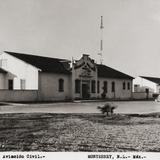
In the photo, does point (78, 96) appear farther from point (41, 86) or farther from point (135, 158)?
point (135, 158)

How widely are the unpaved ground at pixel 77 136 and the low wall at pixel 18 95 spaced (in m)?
13.0

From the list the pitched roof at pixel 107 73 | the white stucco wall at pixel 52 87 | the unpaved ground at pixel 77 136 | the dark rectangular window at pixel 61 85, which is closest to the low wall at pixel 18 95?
the white stucco wall at pixel 52 87

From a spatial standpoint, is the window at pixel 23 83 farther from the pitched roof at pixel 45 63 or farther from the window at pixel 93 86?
the window at pixel 93 86

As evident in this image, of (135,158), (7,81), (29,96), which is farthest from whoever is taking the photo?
(7,81)

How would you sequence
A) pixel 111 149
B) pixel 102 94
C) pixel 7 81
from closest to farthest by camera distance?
pixel 111 149 < pixel 7 81 < pixel 102 94

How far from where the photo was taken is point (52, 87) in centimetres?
2706

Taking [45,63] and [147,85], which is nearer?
[45,63]

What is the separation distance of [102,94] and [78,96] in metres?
3.28

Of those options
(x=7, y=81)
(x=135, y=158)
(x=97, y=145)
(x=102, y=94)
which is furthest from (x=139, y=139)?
(x=102, y=94)

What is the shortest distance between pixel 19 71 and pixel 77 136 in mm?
18952

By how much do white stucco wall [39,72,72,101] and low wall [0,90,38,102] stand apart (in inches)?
28.1

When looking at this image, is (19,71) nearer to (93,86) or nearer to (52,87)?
(52,87)

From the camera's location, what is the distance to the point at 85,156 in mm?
5770

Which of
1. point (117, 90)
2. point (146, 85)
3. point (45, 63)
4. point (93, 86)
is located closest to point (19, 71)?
point (45, 63)
